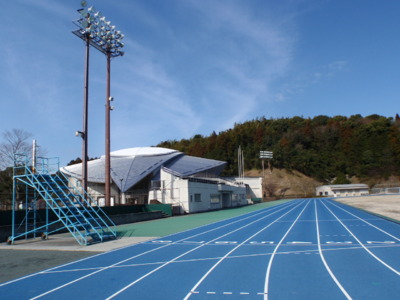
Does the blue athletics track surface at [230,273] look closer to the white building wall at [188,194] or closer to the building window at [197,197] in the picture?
the white building wall at [188,194]

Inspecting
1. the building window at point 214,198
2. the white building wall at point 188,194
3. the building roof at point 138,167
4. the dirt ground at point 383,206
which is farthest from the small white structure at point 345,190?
the building window at point 214,198

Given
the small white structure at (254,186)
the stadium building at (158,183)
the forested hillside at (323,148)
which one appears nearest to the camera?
the stadium building at (158,183)

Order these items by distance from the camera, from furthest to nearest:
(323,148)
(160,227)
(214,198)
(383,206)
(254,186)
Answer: (323,148), (254,186), (214,198), (383,206), (160,227)

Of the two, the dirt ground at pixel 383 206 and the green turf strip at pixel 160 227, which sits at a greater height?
the dirt ground at pixel 383 206

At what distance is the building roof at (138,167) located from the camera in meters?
38.3

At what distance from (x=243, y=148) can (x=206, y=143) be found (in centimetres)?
1339

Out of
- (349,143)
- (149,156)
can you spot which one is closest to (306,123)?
(349,143)

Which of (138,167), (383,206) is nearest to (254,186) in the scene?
(138,167)

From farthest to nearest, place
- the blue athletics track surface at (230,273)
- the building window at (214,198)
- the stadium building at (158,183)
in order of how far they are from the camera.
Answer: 1. the building window at (214,198)
2. the stadium building at (158,183)
3. the blue athletics track surface at (230,273)

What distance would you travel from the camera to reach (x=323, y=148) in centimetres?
10212

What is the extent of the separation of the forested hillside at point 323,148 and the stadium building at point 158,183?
168 ft

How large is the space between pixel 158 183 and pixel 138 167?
13.5ft

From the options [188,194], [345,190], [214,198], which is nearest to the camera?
[188,194]

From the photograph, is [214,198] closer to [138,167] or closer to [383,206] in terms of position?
[138,167]
